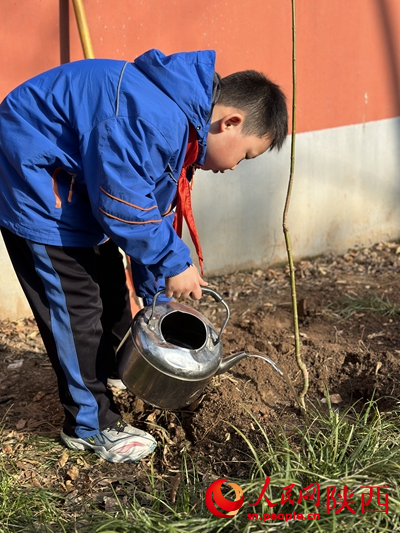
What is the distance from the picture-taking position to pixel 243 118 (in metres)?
2.55

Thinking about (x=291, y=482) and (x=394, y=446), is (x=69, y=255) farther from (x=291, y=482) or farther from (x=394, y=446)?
(x=394, y=446)

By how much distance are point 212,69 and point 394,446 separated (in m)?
1.59

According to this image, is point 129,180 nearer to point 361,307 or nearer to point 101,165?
point 101,165

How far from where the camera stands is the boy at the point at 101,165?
7.66 ft

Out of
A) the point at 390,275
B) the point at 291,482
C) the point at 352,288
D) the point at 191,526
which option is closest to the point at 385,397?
the point at 291,482

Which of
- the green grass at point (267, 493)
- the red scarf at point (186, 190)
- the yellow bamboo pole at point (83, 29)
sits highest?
the yellow bamboo pole at point (83, 29)

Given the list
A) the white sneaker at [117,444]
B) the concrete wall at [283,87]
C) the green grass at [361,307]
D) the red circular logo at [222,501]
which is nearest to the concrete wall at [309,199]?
the concrete wall at [283,87]

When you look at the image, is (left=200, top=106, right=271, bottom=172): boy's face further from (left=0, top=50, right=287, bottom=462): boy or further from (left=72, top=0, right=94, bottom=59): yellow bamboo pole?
(left=72, top=0, right=94, bottom=59): yellow bamboo pole

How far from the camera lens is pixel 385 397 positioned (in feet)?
9.94

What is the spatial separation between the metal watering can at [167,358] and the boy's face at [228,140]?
53 centimetres

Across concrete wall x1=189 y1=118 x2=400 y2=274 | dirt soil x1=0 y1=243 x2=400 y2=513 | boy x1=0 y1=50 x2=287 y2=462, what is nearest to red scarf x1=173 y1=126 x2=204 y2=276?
boy x1=0 y1=50 x2=287 y2=462

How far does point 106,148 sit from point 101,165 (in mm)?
63

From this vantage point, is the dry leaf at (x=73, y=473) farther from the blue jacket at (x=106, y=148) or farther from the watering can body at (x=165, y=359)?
the blue jacket at (x=106, y=148)

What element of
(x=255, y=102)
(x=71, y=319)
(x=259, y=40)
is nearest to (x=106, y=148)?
(x=255, y=102)
